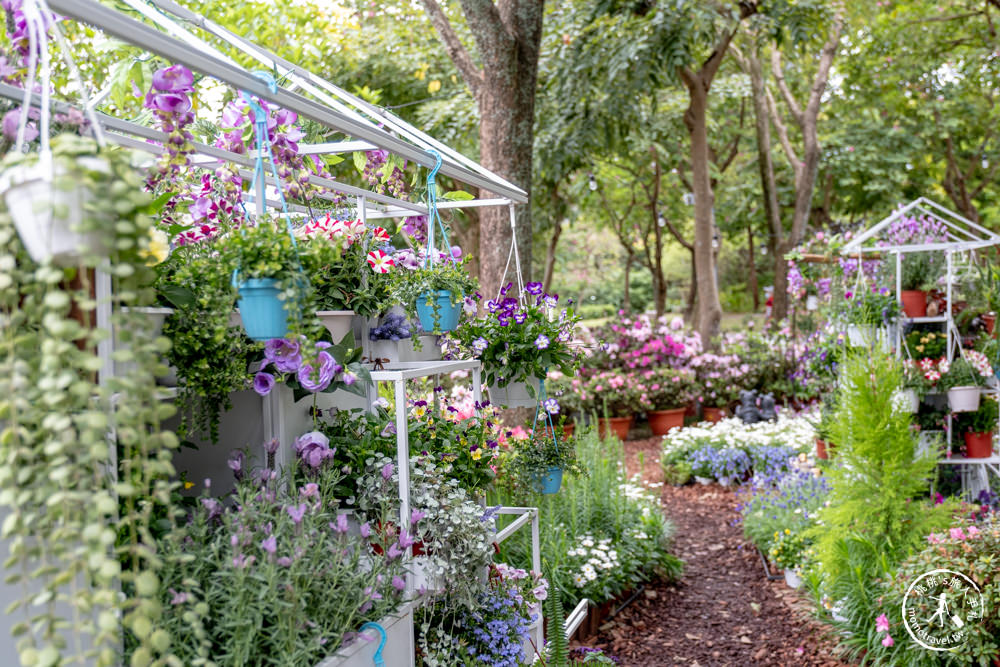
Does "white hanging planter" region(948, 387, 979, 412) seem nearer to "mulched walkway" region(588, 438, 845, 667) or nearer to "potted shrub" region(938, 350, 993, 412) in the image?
"potted shrub" region(938, 350, 993, 412)

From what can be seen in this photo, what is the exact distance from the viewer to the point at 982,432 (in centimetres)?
515

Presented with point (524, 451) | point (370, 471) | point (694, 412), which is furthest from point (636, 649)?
point (694, 412)

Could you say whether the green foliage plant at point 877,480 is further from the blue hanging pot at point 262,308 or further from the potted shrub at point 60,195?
the potted shrub at point 60,195

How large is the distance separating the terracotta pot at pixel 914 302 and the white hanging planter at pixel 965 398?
1.91ft

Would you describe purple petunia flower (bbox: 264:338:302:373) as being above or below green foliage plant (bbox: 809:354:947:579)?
above

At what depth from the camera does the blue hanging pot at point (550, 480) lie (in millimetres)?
3455

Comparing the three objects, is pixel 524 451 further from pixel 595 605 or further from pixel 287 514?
pixel 287 514

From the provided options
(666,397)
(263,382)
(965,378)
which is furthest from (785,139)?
(263,382)

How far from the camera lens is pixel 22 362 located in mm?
1107

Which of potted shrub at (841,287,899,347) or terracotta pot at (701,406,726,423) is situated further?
terracotta pot at (701,406,726,423)

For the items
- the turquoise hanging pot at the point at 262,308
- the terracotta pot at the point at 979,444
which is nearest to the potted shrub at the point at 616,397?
the terracotta pot at the point at 979,444

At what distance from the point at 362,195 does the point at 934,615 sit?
283 cm

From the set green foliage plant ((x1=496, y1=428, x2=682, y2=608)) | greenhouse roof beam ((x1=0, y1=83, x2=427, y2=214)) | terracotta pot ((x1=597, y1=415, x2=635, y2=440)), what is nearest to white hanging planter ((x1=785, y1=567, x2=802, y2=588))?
green foliage plant ((x1=496, y1=428, x2=682, y2=608))

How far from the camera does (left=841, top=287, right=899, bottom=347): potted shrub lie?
5.20 metres
